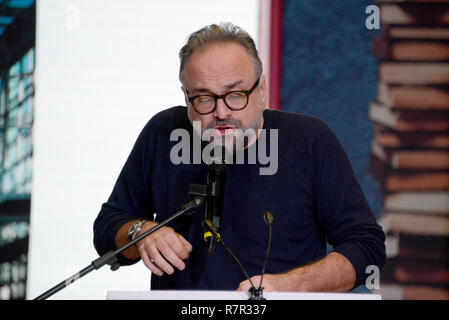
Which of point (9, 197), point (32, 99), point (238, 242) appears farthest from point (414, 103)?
point (9, 197)

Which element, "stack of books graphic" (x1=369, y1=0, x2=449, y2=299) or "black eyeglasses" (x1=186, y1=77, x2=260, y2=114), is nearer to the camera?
"black eyeglasses" (x1=186, y1=77, x2=260, y2=114)

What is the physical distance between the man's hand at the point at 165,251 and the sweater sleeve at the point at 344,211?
47 centimetres

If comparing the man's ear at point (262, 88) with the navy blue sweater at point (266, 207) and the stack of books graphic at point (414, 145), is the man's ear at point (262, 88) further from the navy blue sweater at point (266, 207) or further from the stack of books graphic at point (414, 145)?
the stack of books graphic at point (414, 145)

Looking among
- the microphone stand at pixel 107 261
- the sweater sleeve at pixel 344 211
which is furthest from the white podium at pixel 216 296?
the sweater sleeve at pixel 344 211

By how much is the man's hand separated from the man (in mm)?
158

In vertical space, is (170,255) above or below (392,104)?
below

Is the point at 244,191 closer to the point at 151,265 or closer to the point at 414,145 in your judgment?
the point at 151,265

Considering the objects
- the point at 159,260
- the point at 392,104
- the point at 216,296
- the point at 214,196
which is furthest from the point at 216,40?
the point at 392,104

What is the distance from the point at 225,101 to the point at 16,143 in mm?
1245

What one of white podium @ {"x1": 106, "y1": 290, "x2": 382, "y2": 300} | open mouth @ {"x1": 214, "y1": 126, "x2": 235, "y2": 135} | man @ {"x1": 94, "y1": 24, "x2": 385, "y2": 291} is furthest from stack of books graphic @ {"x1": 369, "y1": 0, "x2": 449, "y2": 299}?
white podium @ {"x1": 106, "y1": 290, "x2": 382, "y2": 300}

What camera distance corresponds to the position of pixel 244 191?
5.73 ft

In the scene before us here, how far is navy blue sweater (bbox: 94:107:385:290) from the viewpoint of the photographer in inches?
65.3

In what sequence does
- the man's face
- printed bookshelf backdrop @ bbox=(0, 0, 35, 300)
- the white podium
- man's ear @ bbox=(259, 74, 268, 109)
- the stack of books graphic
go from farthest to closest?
the stack of books graphic, printed bookshelf backdrop @ bbox=(0, 0, 35, 300), man's ear @ bbox=(259, 74, 268, 109), the man's face, the white podium

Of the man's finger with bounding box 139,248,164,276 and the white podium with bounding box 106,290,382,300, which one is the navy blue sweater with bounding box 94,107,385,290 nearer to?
the man's finger with bounding box 139,248,164,276
